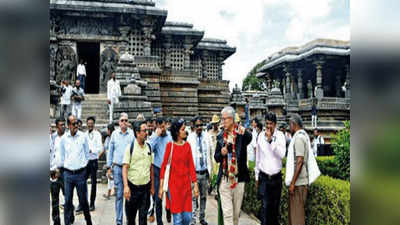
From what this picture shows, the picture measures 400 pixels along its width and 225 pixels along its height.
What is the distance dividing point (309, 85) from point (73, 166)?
87.0ft

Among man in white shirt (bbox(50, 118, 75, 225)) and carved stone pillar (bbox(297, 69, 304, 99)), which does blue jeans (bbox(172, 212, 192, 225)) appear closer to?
man in white shirt (bbox(50, 118, 75, 225))

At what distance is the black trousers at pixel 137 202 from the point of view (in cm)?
475

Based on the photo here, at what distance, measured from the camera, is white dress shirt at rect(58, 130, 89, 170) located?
514 centimetres

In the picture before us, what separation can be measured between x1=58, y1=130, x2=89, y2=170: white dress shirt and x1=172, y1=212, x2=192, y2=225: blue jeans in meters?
1.79

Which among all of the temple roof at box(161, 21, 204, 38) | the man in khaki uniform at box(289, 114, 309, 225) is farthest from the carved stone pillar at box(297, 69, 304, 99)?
the man in khaki uniform at box(289, 114, 309, 225)

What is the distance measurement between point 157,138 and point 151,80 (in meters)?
11.1

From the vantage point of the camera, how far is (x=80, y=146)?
5262mm

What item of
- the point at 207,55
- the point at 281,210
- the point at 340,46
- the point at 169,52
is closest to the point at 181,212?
the point at 281,210

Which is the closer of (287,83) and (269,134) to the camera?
(269,134)

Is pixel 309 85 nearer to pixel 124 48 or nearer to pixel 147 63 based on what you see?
pixel 147 63

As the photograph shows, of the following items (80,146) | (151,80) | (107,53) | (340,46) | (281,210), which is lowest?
(281,210)

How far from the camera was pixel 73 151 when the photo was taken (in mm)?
5168

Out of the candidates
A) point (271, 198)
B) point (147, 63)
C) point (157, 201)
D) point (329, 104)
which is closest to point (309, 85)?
point (329, 104)
